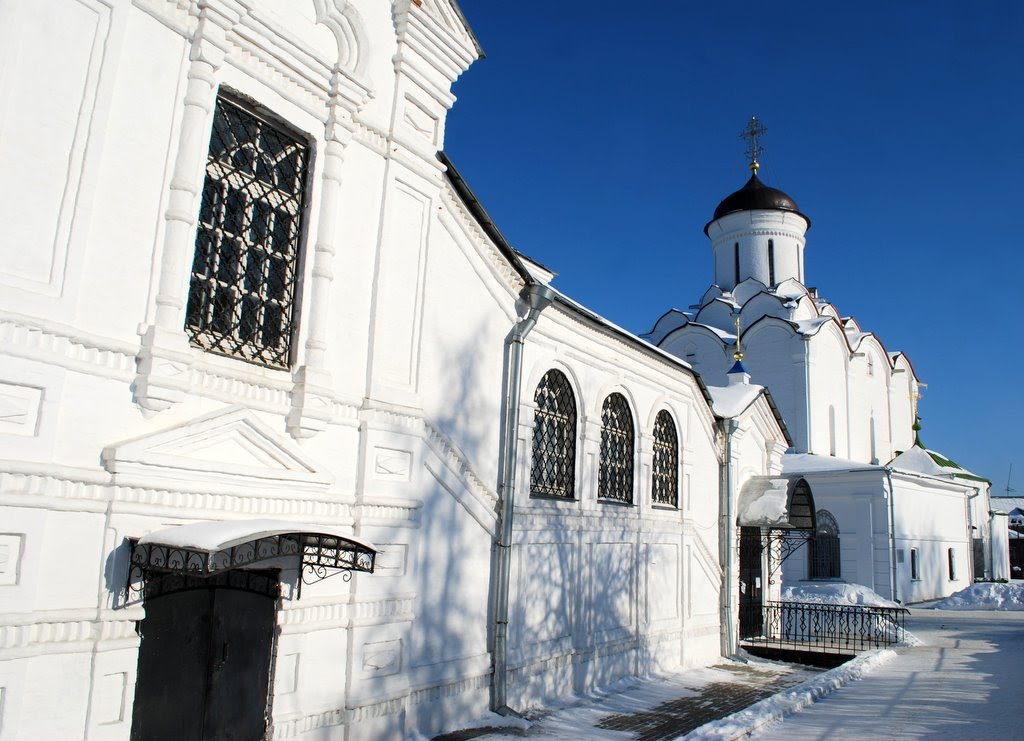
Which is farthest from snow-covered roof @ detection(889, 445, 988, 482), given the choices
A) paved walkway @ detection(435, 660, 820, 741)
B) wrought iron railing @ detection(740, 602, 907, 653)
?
paved walkway @ detection(435, 660, 820, 741)

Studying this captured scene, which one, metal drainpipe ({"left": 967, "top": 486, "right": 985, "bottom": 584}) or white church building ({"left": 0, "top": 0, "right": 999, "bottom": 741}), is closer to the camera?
white church building ({"left": 0, "top": 0, "right": 999, "bottom": 741})

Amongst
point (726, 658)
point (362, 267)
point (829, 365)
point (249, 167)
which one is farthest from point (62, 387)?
point (829, 365)

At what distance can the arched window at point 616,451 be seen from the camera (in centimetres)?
1033

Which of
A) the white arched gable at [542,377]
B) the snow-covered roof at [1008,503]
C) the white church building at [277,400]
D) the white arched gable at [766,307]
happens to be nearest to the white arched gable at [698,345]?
the white arched gable at [766,307]

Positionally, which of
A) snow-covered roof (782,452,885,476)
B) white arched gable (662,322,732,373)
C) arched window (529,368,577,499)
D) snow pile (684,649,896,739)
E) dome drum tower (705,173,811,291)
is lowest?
snow pile (684,649,896,739)

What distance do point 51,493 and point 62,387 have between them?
0.55 meters

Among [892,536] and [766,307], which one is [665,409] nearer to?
[892,536]

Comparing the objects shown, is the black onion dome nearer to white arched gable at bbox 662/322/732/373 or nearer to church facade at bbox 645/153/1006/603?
church facade at bbox 645/153/1006/603

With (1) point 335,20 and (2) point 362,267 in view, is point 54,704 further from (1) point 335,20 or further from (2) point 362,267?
(1) point 335,20

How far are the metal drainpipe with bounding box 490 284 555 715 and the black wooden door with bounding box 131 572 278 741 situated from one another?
9.21 feet

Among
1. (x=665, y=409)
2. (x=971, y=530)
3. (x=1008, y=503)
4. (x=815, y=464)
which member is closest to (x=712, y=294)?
(x=815, y=464)

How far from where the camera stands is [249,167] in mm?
5805

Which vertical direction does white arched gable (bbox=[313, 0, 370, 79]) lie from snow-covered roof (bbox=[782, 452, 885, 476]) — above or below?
above

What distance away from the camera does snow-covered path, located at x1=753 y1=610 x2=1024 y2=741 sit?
7.13 meters
